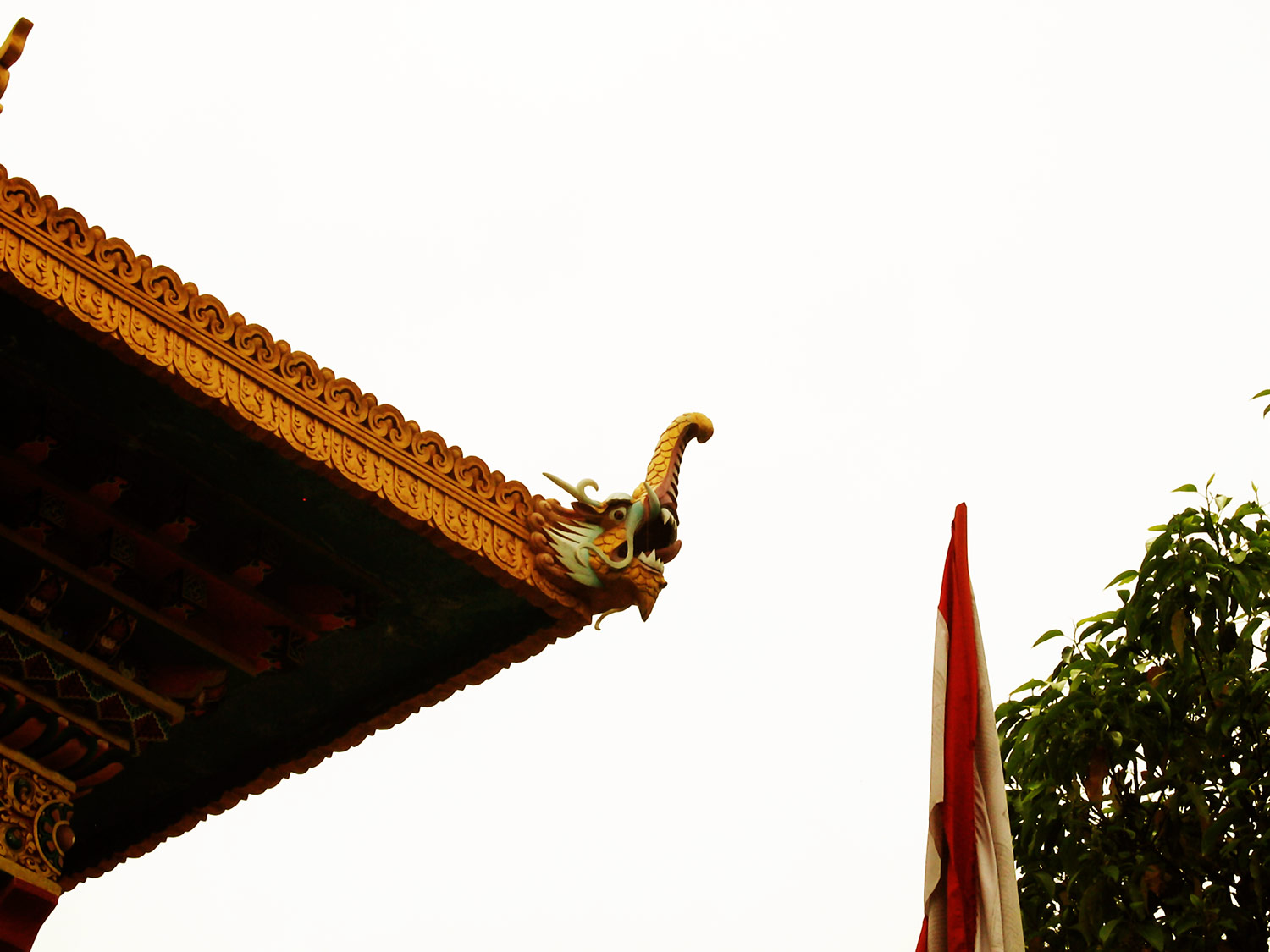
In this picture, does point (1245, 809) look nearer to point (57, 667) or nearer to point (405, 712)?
point (405, 712)

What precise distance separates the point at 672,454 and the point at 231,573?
1.49 m

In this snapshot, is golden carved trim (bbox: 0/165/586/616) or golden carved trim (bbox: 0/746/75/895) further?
golden carved trim (bbox: 0/746/75/895)

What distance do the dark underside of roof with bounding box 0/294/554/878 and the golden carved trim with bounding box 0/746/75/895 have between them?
0.33m

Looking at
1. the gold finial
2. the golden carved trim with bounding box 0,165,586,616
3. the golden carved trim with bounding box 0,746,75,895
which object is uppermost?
the gold finial

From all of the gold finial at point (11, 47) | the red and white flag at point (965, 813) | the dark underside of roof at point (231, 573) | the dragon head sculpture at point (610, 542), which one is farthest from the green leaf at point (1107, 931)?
the gold finial at point (11, 47)

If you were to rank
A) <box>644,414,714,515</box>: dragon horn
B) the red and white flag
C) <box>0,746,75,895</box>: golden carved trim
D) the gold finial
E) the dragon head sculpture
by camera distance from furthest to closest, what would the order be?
1. <box>644,414,714,515</box>: dragon horn
2. the dragon head sculpture
3. <box>0,746,75,895</box>: golden carved trim
4. the gold finial
5. the red and white flag

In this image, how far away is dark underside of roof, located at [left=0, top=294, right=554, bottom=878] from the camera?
4430mm

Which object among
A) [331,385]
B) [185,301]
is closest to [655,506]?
[331,385]

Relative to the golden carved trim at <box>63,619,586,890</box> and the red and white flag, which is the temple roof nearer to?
the golden carved trim at <box>63,619,586,890</box>

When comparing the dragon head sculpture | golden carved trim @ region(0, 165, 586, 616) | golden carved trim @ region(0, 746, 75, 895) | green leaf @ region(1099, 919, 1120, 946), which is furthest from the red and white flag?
golden carved trim @ region(0, 746, 75, 895)

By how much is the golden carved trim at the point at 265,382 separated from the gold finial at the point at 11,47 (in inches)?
10.8

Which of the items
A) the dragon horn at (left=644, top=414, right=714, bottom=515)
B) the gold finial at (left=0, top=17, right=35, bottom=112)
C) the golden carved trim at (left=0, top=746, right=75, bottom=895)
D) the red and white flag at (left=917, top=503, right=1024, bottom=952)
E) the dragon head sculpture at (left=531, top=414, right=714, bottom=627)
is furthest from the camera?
the dragon horn at (left=644, top=414, right=714, bottom=515)

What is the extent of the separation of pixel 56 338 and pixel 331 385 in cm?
77

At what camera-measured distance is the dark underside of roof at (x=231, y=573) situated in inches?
174
